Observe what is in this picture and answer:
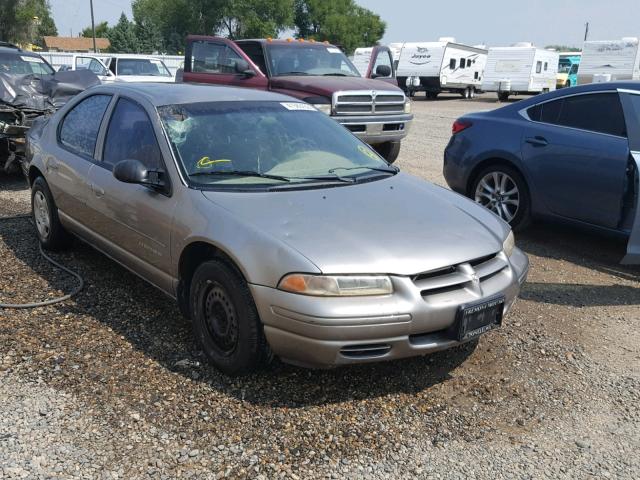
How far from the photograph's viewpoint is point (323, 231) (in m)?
3.31

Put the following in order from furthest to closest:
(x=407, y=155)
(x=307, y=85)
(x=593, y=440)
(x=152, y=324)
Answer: (x=407, y=155) < (x=307, y=85) < (x=152, y=324) < (x=593, y=440)

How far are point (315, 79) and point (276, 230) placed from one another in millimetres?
7253

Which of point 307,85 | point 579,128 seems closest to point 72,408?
point 579,128

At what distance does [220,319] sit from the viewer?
351cm

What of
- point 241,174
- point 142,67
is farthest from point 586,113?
point 142,67

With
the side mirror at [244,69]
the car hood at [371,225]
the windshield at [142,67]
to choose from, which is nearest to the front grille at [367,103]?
the side mirror at [244,69]

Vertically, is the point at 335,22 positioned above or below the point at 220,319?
above

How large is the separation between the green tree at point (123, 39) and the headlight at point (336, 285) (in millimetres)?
66672

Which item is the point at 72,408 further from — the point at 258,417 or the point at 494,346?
the point at 494,346

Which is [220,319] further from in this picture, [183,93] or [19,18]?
[19,18]

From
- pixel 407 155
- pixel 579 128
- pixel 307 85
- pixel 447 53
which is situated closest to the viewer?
pixel 579 128

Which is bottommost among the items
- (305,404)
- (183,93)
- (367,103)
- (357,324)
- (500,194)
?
(305,404)

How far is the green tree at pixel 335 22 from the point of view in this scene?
73.8 meters

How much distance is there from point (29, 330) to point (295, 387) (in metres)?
1.82
